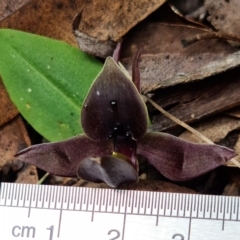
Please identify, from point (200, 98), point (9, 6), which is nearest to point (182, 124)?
point (200, 98)

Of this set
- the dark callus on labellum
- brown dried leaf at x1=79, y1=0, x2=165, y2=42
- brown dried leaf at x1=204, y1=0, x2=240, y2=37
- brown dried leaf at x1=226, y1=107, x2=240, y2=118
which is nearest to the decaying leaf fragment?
brown dried leaf at x1=79, y1=0, x2=165, y2=42

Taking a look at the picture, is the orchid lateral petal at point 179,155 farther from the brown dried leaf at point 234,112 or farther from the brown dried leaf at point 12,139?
the brown dried leaf at point 12,139

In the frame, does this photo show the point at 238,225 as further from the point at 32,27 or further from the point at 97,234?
the point at 32,27

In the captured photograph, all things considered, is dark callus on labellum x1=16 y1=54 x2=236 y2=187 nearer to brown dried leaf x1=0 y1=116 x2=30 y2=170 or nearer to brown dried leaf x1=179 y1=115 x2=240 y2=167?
brown dried leaf x1=179 y1=115 x2=240 y2=167

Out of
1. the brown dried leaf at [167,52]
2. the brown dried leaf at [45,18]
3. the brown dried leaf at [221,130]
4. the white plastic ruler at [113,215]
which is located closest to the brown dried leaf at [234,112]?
the brown dried leaf at [221,130]

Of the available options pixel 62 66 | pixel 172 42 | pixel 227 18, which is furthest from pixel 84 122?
pixel 227 18
